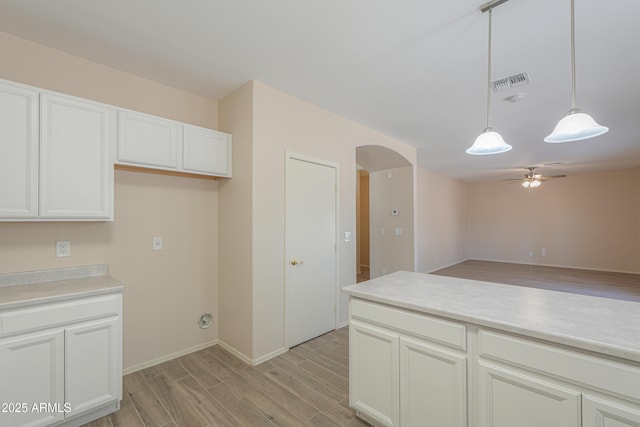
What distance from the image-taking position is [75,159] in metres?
2.03

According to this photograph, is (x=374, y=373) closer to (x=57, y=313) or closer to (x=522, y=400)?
(x=522, y=400)

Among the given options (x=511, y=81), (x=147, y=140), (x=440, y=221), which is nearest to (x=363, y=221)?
(x=440, y=221)

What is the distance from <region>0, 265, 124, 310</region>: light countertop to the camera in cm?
172

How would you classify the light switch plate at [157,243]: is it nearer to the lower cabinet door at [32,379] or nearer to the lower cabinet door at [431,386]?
the lower cabinet door at [32,379]

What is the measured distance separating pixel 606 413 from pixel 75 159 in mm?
3263

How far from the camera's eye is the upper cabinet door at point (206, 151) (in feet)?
8.61

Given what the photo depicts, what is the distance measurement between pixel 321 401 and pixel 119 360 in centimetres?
150

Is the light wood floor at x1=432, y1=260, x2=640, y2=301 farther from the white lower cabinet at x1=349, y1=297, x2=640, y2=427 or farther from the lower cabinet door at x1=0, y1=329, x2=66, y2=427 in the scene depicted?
the lower cabinet door at x1=0, y1=329, x2=66, y2=427

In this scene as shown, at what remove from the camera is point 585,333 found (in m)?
1.16

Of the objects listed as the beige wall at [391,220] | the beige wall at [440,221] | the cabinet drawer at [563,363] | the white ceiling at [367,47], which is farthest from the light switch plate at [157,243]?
the beige wall at [440,221]

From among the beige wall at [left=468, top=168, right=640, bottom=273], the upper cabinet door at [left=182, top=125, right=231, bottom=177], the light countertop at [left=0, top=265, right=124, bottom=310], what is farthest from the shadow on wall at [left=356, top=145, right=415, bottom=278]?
the beige wall at [left=468, top=168, right=640, bottom=273]

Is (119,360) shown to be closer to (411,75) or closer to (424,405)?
(424,405)

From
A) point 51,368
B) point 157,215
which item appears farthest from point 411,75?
point 51,368

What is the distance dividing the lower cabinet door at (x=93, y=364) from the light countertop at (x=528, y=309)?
169cm
